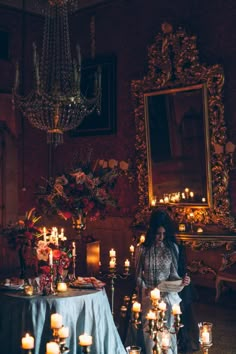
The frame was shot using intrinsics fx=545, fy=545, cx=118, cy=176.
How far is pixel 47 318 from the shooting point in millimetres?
4559

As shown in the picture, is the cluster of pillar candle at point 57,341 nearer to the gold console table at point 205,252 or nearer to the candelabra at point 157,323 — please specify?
the candelabra at point 157,323

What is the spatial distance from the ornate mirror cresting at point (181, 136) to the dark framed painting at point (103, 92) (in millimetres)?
676

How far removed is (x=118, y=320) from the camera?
6.55m

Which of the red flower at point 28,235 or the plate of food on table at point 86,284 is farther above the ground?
the red flower at point 28,235

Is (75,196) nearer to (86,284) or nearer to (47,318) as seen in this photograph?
(86,284)

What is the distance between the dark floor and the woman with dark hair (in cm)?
74

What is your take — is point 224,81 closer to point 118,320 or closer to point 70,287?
point 118,320

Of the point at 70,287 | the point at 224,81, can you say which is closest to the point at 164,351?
the point at 70,287

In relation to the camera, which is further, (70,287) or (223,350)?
(223,350)

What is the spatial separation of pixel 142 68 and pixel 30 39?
2575 mm

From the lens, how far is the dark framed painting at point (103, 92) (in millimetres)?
9867

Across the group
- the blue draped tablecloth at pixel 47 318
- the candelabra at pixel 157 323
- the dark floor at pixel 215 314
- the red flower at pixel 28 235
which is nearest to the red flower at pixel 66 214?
the red flower at pixel 28 235

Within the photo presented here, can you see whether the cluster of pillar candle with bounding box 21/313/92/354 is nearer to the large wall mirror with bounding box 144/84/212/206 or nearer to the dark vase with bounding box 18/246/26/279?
the dark vase with bounding box 18/246/26/279

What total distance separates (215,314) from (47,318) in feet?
10.3
